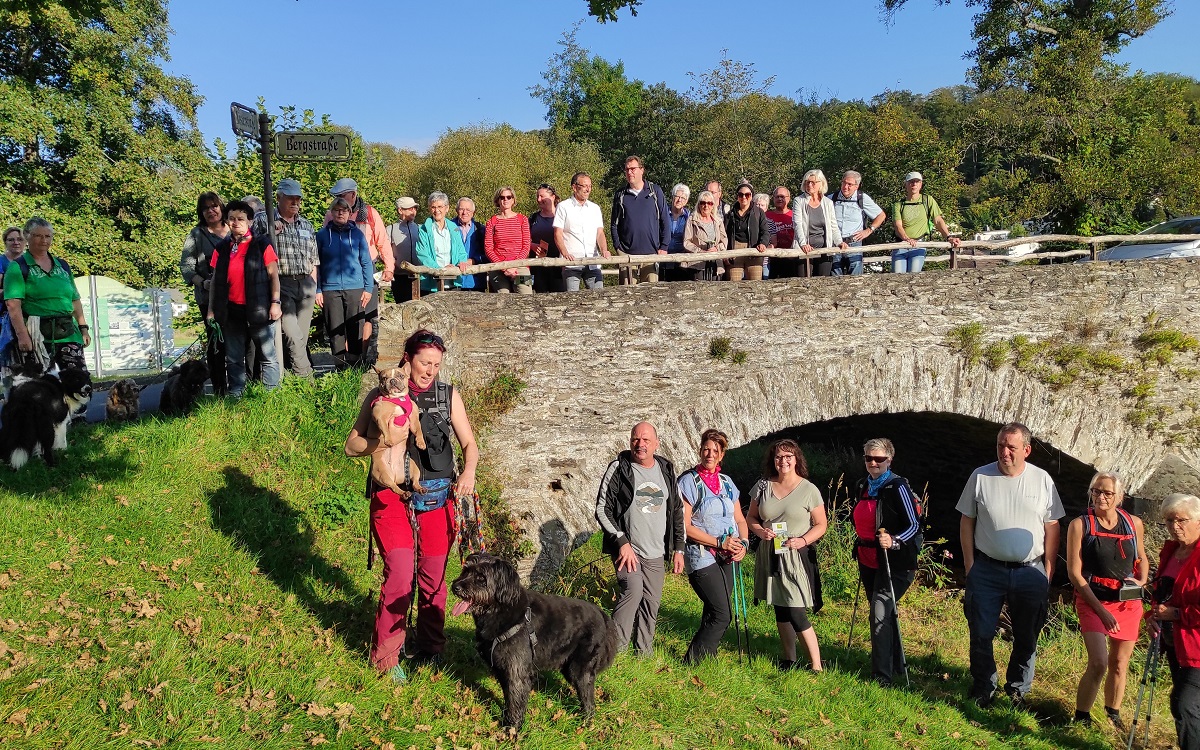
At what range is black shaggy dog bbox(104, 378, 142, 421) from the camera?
7746 mm

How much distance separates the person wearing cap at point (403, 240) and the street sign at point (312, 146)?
1.64 m

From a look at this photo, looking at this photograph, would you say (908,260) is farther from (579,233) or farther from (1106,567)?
(1106,567)

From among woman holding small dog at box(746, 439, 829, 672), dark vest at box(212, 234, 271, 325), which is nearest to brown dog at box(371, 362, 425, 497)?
woman holding small dog at box(746, 439, 829, 672)

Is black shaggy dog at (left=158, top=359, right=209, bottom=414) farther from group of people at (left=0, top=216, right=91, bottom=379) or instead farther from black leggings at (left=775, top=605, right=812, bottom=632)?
black leggings at (left=775, top=605, right=812, bottom=632)

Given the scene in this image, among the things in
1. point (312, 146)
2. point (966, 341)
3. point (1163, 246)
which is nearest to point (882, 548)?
point (966, 341)

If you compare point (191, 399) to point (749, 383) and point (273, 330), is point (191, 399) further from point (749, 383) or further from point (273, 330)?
point (749, 383)

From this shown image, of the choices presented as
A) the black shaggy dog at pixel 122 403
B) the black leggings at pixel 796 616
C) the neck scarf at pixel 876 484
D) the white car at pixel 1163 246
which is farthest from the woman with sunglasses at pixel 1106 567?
the white car at pixel 1163 246

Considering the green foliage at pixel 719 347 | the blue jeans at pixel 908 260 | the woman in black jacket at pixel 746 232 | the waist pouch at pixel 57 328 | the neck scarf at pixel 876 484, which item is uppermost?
the woman in black jacket at pixel 746 232

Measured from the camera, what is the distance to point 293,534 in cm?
649

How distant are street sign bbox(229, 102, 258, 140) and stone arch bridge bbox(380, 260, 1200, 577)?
1.95 meters

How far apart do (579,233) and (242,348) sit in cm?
362

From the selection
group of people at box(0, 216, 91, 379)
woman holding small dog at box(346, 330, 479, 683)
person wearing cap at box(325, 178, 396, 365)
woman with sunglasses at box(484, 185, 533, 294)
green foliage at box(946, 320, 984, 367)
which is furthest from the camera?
green foliage at box(946, 320, 984, 367)

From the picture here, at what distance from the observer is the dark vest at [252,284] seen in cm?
748

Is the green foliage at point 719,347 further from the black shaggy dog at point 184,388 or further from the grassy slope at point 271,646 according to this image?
the black shaggy dog at point 184,388
